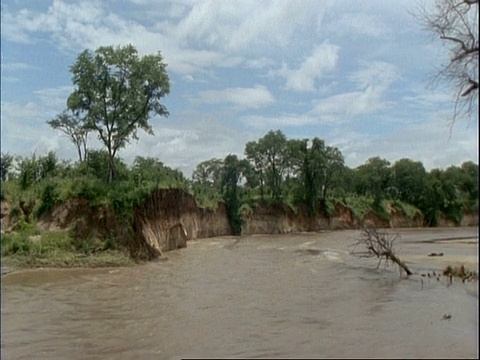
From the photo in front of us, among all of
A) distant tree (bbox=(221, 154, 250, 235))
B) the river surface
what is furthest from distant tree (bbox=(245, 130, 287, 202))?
the river surface

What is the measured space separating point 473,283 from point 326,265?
47.8 ft

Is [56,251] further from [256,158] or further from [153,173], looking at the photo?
[256,158]

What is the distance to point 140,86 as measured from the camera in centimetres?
2036

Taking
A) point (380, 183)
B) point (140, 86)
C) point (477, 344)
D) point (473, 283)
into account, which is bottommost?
point (477, 344)

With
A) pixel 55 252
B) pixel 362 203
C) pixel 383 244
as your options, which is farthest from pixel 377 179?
pixel 55 252

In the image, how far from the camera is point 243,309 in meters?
7.85

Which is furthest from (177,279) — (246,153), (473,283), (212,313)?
(473,283)

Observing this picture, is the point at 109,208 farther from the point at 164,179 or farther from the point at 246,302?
the point at 246,302

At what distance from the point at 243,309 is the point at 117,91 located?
48.3ft

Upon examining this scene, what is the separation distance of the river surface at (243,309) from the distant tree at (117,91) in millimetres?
7339

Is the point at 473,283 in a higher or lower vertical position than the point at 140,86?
lower

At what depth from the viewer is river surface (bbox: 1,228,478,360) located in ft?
6.69

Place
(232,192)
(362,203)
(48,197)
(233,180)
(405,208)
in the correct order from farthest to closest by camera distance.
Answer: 1. (232,192)
2. (233,180)
3. (48,197)
4. (362,203)
5. (405,208)

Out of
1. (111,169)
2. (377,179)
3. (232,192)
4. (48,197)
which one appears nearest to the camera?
(377,179)
